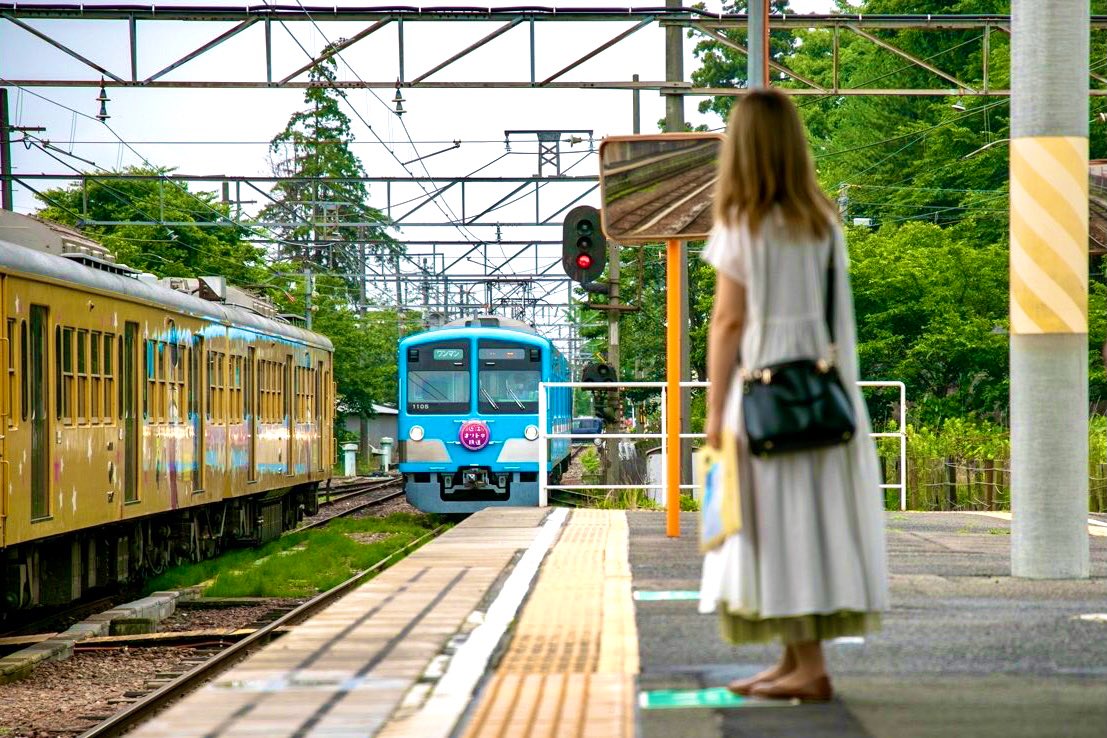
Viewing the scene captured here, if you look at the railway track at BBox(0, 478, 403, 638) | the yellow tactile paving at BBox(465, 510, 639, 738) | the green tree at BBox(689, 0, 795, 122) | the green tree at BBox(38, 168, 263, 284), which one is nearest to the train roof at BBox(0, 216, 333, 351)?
the railway track at BBox(0, 478, 403, 638)

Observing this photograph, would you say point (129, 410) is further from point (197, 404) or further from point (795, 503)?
point (795, 503)

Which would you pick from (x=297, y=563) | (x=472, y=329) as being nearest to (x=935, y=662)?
(x=297, y=563)

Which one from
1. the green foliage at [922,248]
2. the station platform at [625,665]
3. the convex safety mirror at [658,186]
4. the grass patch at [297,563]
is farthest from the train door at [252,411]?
the station platform at [625,665]

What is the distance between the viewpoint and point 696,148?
36.3 feet

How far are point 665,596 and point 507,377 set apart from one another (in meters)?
17.3

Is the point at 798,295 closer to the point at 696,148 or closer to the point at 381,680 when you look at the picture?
the point at 381,680

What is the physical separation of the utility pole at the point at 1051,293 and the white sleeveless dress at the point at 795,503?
3754 mm

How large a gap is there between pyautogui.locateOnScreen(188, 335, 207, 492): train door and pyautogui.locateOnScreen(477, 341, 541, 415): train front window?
263 inches

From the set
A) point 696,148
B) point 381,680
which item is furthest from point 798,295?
point 696,148

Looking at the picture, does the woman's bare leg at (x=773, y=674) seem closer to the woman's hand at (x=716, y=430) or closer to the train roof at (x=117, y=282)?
the woman's hand at (x=716, y=430)

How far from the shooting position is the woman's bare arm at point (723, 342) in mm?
5031

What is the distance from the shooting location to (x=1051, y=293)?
8.56 m

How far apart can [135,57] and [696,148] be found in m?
10.9

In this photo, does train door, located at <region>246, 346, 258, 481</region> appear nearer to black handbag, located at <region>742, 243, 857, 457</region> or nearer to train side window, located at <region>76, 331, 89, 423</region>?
train side window, located at <region>76, 331, 89, 423</region>
